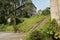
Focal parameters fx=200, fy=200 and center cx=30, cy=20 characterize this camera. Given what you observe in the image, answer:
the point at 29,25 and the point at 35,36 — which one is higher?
the point at 35,36

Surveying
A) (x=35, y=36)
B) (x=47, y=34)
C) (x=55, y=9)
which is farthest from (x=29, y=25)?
(x=35, y=36)

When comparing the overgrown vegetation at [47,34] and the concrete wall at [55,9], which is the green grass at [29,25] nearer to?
the concrete wall at [55,9]

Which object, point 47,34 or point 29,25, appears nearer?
point 47,34

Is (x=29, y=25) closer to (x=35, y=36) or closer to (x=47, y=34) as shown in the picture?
(x=47, y=34)

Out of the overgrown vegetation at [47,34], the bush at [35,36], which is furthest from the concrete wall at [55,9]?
the bush at [35,36]

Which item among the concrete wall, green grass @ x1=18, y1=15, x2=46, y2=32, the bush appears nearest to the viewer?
the bush

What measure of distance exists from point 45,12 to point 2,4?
10.3m

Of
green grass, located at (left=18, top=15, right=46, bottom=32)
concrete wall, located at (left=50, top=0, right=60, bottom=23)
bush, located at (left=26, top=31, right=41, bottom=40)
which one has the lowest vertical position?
green grass, located at (left=18, top=15, right=46, bottom=32)

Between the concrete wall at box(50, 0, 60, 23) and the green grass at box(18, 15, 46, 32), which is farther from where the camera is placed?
the green grass at box(18, 15, 46, 32)

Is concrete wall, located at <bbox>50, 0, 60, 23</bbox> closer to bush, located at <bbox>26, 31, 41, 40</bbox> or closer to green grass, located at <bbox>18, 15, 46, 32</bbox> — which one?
bush, located at <bbox>26, 31, 41, 40</bbox>

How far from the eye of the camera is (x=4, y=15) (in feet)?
124

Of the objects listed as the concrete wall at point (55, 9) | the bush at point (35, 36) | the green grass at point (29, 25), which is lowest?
the green grass at point (29, 25)

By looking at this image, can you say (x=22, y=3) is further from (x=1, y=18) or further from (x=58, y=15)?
(x=58, y=15)

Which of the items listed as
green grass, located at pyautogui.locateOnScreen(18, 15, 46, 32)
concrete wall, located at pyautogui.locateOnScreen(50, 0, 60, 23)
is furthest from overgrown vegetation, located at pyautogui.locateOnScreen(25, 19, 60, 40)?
green grass, located at pyautogui.locateOnScreen(18, 15, 46, 32)
